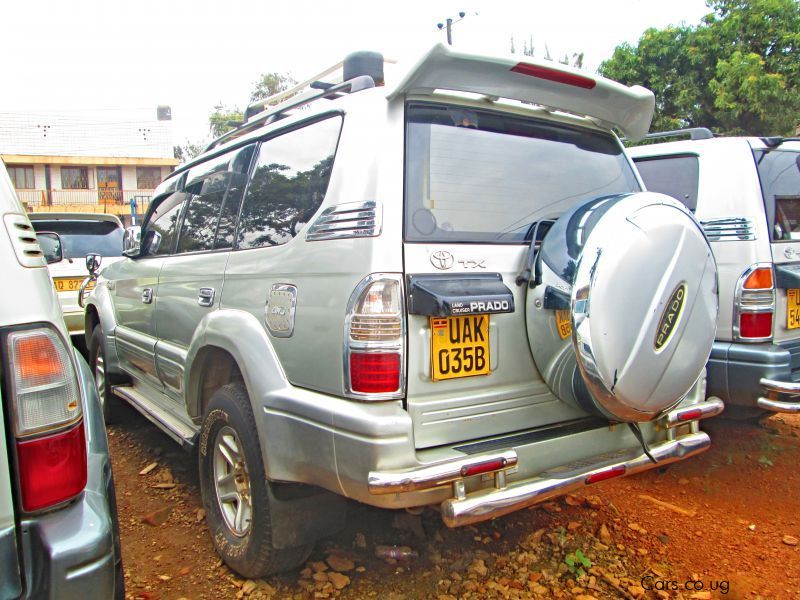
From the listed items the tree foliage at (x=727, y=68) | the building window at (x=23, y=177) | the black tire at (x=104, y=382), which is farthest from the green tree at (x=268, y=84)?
the black tire at (x=104, y=382)

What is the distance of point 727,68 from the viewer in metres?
11.1

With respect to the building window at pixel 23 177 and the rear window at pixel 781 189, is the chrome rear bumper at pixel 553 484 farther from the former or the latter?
the building window at pixel 23 177

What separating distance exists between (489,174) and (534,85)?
422 millimetres

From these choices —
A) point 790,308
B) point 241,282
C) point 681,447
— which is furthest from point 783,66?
point 241,282

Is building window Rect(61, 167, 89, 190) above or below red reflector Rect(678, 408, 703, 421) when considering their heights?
above

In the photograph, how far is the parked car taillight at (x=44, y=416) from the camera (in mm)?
1358

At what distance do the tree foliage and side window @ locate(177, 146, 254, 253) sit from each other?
10873 mm

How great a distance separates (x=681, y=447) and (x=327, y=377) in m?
1.60

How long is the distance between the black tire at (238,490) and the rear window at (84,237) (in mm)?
4810

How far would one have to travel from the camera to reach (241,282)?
265 cm

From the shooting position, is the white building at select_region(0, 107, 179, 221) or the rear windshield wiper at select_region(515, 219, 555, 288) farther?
the white building at select_region(0, 107, 179, 221)

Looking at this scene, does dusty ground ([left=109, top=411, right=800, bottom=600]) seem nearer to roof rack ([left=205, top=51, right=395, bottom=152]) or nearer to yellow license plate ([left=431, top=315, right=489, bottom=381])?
yellow license plate ([left=431, top=315, right=489, bottom=381])

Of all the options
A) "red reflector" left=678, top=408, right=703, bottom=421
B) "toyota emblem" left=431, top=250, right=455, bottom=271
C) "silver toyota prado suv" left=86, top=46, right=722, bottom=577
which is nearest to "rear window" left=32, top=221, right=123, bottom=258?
"silver toyota prado suv" left=86, top=46, right=722, bottom=577

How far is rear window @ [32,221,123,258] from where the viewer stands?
671 cm
